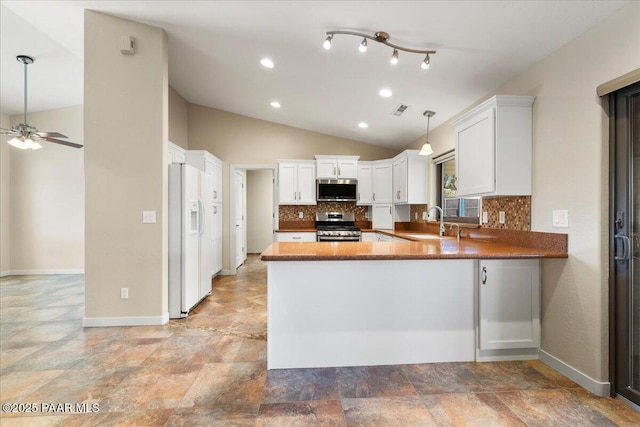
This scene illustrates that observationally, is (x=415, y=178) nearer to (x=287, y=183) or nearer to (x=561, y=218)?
(x=287, y=183)

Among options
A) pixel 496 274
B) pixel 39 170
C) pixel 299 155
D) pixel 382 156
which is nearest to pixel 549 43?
pixel 496 274

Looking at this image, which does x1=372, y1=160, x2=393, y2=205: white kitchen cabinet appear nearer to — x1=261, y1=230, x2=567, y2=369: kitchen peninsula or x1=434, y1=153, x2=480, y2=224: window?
x1=434, y1=153, x2=480, y2=224: window

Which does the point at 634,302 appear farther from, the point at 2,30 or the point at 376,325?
the point at 2,30

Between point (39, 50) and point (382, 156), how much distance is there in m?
5.31

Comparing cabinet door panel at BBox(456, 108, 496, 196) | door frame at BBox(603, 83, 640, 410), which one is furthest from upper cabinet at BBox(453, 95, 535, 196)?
door frame at BBox(603, 83, 640, 410)

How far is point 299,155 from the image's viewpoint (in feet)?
18.8

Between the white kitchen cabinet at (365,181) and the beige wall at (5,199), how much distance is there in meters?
6.37

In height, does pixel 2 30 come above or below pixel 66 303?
above

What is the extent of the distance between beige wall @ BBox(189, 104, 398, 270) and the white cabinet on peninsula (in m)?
4.06

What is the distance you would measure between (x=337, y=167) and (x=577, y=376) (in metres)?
4.21

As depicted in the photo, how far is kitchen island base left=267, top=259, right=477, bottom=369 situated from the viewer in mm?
2230

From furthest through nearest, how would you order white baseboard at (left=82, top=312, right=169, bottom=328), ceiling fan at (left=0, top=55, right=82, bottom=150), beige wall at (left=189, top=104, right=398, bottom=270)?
beige wall at (left=189, top=104, right=398, bottom=270), ceiling fan at (left=0, top=55, right=82, bottom=150), white baseboard at (left=82, top=312, right=169, bottom=328)

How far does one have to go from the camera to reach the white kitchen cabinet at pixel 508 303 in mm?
2283

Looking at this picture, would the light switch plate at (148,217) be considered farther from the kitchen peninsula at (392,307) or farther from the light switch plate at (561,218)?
the light switch plate at (561,218)
